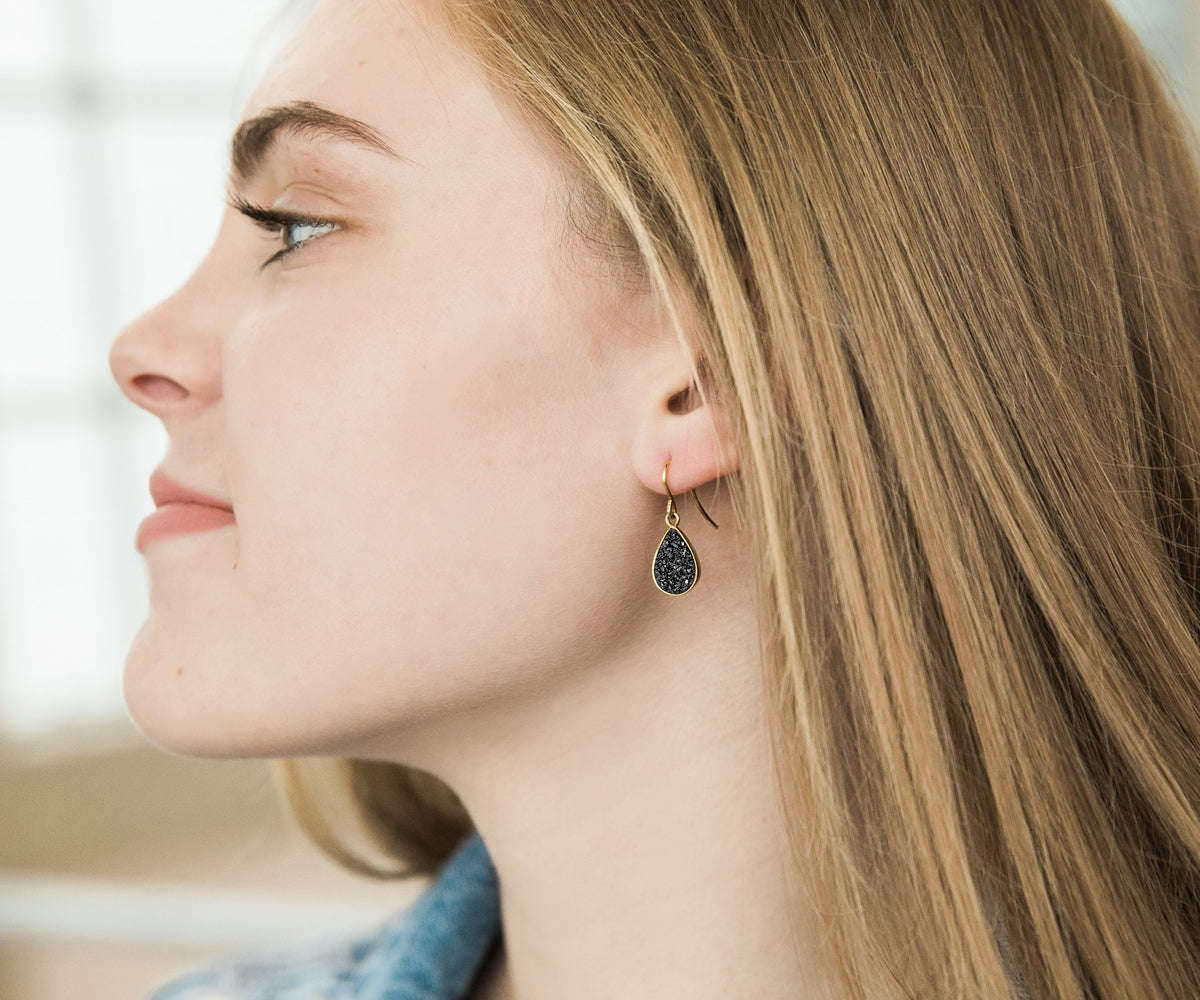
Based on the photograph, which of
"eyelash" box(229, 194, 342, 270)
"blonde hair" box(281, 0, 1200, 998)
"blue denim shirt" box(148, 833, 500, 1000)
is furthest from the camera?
"blue denim shirt" box(148, 833, 500, 1000)

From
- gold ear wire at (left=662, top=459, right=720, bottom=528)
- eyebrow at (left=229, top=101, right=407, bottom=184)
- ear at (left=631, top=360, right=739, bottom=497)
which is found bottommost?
gold ear wire at (left=662, top=459, right=720, bottom=528)

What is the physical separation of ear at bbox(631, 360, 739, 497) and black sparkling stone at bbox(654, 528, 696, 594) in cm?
4

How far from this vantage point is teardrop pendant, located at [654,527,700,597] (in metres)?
0.81

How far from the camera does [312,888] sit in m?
3.11

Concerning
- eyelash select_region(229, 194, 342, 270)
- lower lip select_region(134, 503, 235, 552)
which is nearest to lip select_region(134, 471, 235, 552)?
lower lip select_region(134, 503, 235, 552)

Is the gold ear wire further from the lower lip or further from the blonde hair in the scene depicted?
the lower lip

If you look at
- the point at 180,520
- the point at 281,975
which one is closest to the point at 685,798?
the point at 180,520

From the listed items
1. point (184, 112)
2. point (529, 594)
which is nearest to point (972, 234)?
point (529, 594)

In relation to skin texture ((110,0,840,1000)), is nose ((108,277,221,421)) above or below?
above

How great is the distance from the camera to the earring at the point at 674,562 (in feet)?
2.67

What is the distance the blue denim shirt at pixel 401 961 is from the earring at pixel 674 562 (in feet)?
1.56

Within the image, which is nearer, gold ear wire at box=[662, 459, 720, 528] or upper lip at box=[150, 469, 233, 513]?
gold ear wire at box=[662, 459, 720, 528]

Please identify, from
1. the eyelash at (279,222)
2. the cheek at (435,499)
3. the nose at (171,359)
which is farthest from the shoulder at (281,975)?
the eyelash at (279,222)

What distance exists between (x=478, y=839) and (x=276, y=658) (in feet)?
1.41
